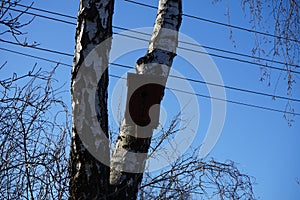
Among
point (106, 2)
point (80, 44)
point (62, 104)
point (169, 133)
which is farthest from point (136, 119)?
point (169, 133)

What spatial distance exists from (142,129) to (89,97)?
353mm

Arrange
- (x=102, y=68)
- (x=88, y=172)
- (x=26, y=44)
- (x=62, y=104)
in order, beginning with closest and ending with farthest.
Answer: (x=88, y=172) → (x=102, y=68) → (x=26, y=44) → (x=62, y=104)

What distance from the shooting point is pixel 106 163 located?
2342 mm

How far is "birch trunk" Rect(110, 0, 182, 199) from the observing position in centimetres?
242

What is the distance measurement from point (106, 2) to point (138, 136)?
764mm

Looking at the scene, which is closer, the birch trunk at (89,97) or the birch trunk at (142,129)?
the birch trunk at (89,97)

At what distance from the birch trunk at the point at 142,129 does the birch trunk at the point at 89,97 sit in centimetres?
12

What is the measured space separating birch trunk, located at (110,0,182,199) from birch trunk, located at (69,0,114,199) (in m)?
0.12

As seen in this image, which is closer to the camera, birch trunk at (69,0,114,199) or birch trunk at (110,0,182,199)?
birch trunk at (69,0,114,199)

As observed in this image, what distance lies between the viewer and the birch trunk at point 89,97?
228 centimetres

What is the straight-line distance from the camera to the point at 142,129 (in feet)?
8.22

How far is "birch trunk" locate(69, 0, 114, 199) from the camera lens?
7.48 feet

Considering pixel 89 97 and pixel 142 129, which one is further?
pixel 142 129

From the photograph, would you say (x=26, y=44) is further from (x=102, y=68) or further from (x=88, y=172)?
(x=88, y=172)
